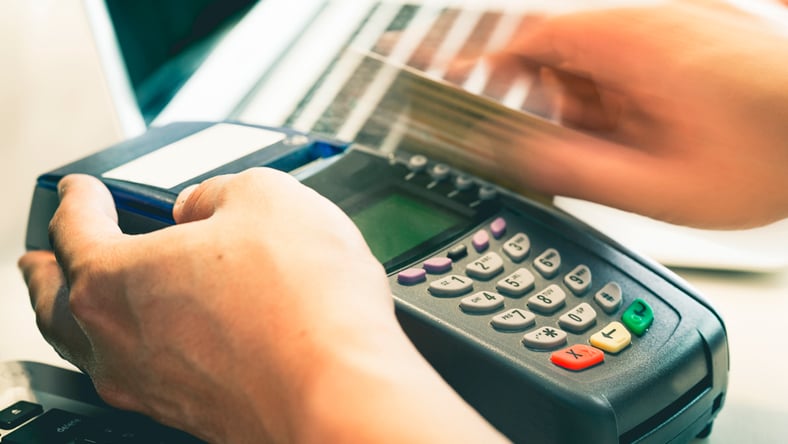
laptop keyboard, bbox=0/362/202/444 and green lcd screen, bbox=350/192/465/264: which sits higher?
green lcd screen, bbox=350/192/465/264

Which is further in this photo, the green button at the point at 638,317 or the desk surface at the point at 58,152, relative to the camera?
the desk surface at the point at 58,152

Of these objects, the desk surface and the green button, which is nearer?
the green button

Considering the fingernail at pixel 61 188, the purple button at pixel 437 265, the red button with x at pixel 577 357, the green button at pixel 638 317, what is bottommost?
the green button at pixel 638 317

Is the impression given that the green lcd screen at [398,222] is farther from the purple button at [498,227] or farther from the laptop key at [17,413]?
the laptop key at [17,413]

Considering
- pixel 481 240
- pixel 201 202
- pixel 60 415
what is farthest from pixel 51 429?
pixel 481 240

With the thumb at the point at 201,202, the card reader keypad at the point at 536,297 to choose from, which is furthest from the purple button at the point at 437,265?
the thumb at the point at 201,202

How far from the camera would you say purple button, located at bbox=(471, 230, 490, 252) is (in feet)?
1.44

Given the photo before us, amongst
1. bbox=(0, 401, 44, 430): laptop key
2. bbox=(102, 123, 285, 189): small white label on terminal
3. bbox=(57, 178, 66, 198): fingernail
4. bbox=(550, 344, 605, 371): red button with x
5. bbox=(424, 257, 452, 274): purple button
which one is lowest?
bbox=(550, 344, 605, 371): red button with x

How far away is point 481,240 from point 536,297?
0.05 metres

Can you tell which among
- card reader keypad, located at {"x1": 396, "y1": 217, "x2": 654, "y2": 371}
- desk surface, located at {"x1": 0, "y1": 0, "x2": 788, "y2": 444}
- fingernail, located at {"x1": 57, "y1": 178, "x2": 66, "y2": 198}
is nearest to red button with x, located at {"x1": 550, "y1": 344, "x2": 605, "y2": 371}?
card reader keypad, located at {"x1": 396, "y1": 217, "x2": 654, "y2": 371}

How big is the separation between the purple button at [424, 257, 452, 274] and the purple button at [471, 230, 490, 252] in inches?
1.0

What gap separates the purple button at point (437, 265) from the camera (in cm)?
41

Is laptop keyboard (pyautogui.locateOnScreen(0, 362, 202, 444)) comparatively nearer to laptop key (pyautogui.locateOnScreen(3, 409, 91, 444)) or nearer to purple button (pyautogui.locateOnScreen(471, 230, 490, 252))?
laptop key (pyautogui.locateOnScreen(3, 409, 91, 444))

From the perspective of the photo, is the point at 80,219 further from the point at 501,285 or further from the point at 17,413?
the point at 501,285
